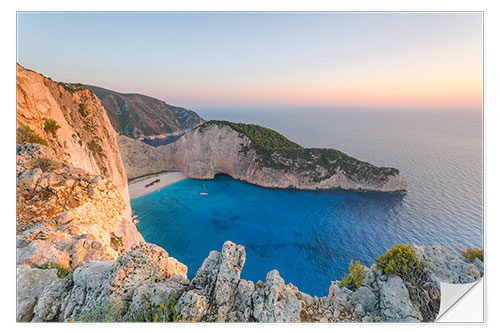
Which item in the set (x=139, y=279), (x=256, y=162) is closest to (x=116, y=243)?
(x=139, y=279)

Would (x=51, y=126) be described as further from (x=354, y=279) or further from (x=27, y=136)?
(x=354, y=279)

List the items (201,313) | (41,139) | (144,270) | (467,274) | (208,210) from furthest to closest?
(208,210), (41,139), (467,274), (144,270), (201,313)

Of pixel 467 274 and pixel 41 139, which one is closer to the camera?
pixel 467 274

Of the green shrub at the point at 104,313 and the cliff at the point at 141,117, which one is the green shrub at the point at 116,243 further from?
the cliff at the point at 141,117
